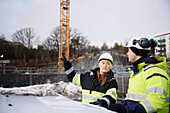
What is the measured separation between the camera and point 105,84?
2.42 metres

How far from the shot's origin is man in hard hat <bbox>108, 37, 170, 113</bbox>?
1201 millimetres

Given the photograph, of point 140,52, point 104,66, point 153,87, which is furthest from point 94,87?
point 153,87

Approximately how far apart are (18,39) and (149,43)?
3612 centimetres

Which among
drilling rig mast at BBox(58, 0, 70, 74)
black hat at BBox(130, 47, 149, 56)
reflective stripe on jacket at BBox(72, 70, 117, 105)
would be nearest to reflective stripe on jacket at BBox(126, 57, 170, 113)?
black hat at BBox(130, 47, 149, 56)

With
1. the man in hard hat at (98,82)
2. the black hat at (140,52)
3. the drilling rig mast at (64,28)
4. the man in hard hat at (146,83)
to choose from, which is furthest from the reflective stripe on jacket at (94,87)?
the drilling rig mast at (64,28)

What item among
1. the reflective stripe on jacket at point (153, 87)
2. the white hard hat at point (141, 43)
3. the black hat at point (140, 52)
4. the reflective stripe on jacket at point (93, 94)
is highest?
the white hard hat at point (141, 43)

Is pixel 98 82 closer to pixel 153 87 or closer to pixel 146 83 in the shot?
pixel 146 83

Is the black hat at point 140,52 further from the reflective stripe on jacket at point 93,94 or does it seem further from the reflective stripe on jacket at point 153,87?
the reflective stripe on jacket at point 93,94

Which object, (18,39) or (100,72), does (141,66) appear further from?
(18,39)

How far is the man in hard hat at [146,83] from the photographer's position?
47.3 inches

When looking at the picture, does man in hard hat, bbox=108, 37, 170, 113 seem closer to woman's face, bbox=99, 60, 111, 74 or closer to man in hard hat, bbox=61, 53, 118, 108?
man in hard hat, bbox=61, 53, 118, 108

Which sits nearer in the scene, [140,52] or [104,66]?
[140,52]

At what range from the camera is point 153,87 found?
1240 millimetres

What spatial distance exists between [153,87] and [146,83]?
0.40 ft
